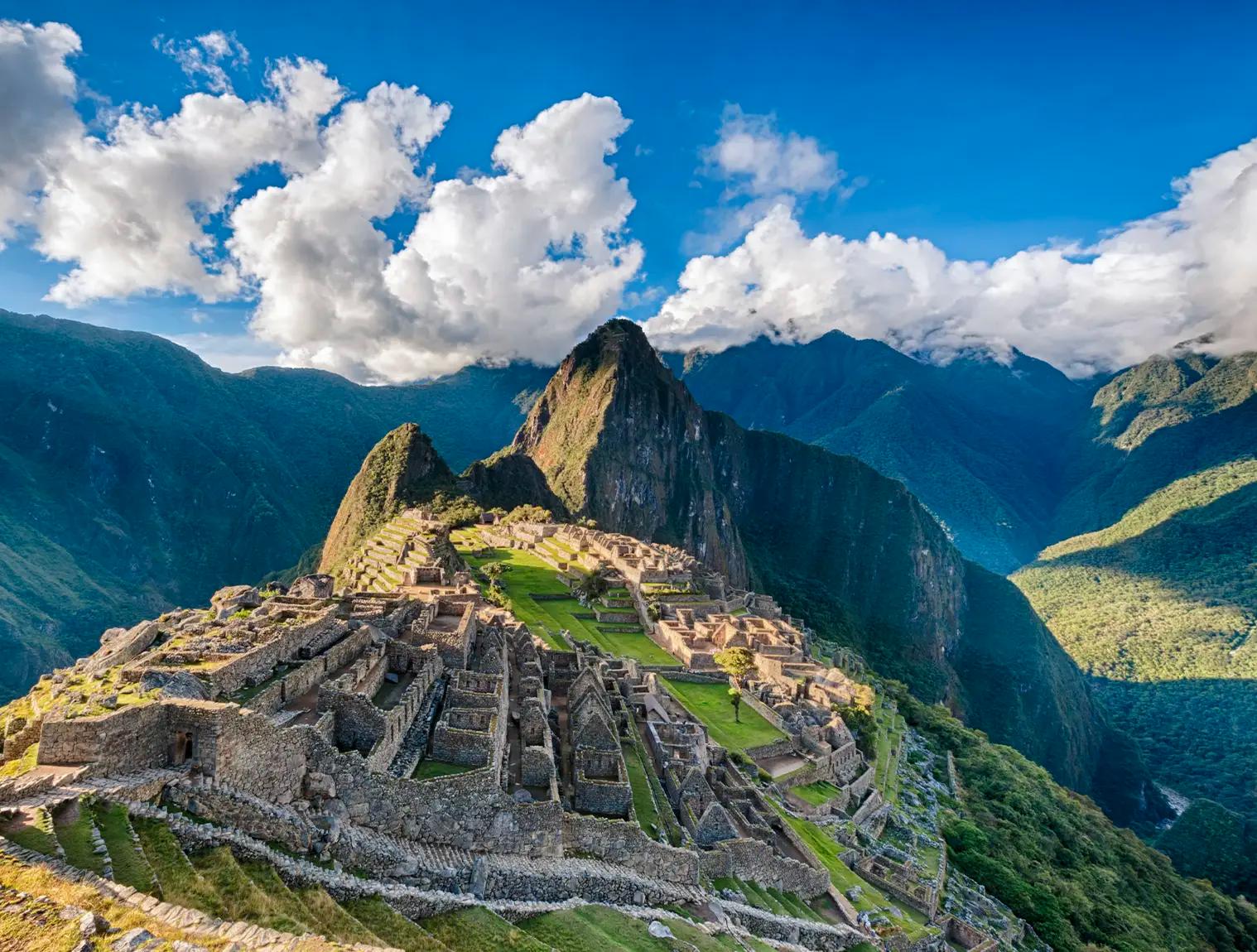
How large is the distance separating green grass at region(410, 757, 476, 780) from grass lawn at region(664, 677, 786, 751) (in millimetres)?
20457

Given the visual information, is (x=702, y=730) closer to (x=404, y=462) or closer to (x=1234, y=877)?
(x=1234, y=877)

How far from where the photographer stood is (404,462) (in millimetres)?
113500

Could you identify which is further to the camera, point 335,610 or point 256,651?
point 335,610

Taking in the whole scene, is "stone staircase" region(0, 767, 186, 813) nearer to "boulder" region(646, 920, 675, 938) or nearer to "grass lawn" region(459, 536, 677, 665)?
"boulder" region(646, 920, 675, 938)

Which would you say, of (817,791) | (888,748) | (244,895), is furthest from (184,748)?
(888,748)

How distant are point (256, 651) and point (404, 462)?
101 m

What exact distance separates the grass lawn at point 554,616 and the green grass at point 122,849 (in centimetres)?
2803

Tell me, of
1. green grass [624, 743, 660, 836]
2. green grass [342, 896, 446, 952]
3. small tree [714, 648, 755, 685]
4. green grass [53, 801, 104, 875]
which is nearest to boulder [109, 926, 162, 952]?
green grass [53, 801, 104, 875]

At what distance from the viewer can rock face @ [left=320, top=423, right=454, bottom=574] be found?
10194 centimetres

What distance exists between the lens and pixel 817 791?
115 feet

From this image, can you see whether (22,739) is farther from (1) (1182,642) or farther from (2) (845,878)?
(1) (1182,642)

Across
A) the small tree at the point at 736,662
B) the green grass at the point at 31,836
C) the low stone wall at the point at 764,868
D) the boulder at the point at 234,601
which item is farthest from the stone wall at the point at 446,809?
the small tree at the point at 736,662

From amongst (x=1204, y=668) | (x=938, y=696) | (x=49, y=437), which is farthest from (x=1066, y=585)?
(x=49, y=437)

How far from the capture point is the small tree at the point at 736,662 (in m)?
45.7
